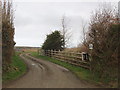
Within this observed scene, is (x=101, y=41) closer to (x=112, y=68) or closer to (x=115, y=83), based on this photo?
(x=112, y=68)

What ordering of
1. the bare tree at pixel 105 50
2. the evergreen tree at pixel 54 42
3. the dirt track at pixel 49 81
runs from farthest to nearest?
the evergreen tree at pixel 54 42, the bare tree at pixel 105 50, the dirt track at pixel 49 81

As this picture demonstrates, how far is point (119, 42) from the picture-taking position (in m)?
9.88

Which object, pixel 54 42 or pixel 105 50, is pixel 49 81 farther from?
pixel 54 42

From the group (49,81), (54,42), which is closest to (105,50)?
(49,81)

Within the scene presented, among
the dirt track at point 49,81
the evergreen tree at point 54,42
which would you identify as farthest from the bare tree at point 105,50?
the evergreen tree at point 54,42

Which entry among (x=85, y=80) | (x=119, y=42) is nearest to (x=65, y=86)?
(x=85, y=80)

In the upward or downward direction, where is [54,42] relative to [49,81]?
upward

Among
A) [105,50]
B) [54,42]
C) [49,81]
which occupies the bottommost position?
[49,81]

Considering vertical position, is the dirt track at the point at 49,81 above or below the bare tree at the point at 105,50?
below

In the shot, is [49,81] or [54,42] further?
[54,42]

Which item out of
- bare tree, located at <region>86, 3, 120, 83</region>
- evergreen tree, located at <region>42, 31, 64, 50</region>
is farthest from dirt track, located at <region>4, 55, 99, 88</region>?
evergreen tree, located at <region>42, 31, 64, 50</region>

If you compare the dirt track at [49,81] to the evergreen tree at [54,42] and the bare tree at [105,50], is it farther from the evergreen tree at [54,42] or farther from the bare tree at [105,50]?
the evergreen tree at [54,42]

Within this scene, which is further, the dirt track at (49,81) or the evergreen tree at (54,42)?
the evergreen tree at (54,42)

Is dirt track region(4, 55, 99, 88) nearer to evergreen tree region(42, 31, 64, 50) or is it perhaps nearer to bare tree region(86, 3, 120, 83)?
bare tree region(86, 3, 120, 83)
